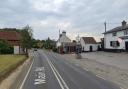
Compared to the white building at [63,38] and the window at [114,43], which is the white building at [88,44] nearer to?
the window at [114,43]

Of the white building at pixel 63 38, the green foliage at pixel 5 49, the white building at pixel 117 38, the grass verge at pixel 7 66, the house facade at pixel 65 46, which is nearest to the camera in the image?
the grass verge at pixel 7 66

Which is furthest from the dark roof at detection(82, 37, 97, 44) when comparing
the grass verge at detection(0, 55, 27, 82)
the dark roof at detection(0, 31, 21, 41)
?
the grass verge at detection(0, 55, 27, 82)

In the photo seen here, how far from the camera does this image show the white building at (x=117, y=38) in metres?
84.6

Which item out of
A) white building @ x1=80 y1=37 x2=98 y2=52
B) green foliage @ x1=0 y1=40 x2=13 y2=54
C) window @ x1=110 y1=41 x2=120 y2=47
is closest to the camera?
window @ x1=110 y1=41 x2=120 y2=47

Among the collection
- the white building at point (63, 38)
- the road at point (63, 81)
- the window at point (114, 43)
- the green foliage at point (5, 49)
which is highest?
the white building at point (63, 38)

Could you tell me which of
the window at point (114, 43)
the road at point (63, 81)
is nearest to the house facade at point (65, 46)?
the window at point (114, 43)

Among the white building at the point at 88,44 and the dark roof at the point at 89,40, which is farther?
the dark roof at the point at 89,40

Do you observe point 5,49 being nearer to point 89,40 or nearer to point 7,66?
point 89,40

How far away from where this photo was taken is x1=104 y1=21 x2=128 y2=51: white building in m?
84.6

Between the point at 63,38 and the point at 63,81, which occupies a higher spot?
the point at 63,38

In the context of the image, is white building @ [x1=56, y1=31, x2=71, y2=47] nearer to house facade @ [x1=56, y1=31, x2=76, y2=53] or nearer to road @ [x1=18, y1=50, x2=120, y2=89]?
house facade @ [x1=56, y1=31, x2=76, y2=53]

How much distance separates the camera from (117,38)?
9025 centimetres

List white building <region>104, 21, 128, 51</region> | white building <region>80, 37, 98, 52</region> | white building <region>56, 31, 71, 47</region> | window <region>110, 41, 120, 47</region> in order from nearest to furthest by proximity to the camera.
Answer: white building <region>104, 21, 128, 51</region>, window <region>110, 41, 120, 47</region>, white building <region>80, 37, 98, 52</region>, white building <region>56, 31, 71, 47</region>

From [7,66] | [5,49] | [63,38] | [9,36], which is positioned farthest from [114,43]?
[63,38]
